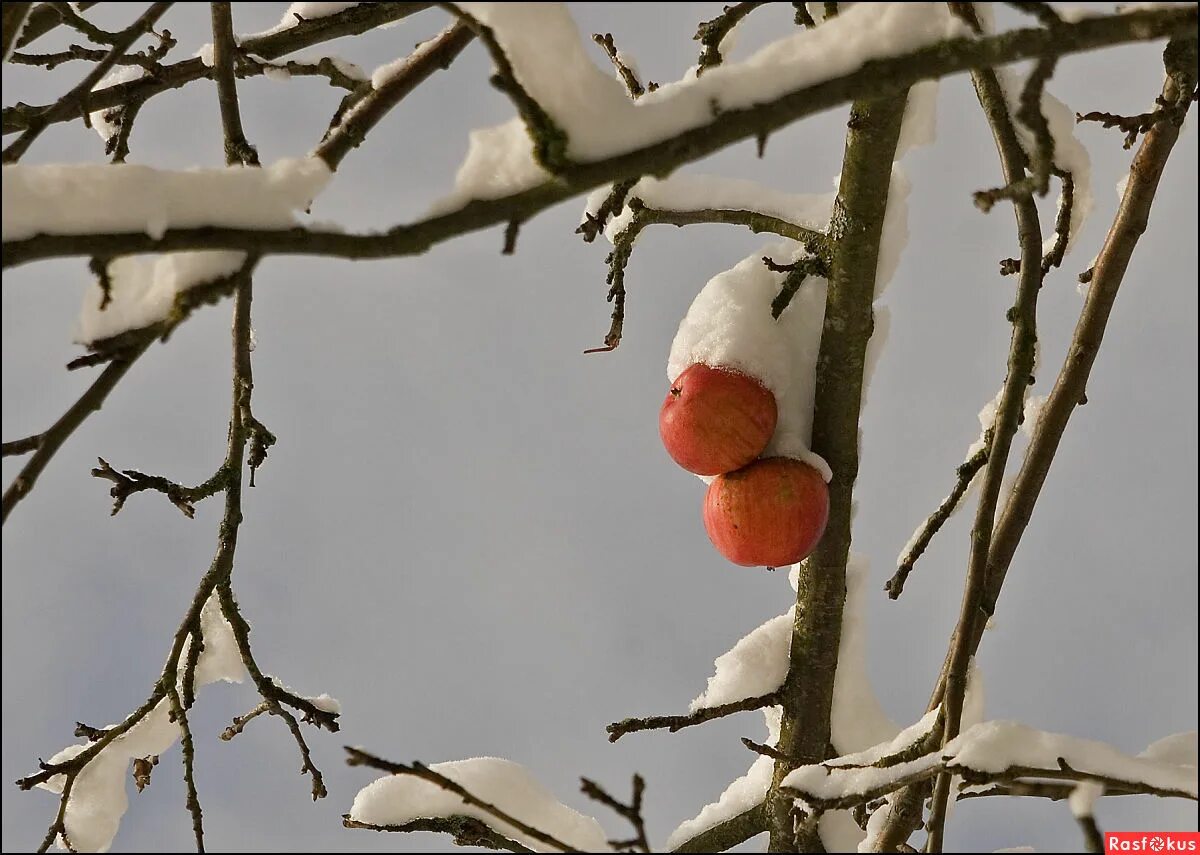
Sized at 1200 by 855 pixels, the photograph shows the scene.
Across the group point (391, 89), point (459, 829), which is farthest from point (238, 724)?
point (391, 89)

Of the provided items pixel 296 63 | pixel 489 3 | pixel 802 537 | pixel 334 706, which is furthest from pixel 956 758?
pixel 296 63

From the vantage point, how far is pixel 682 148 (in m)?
0.94

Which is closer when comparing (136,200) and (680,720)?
(136,200)

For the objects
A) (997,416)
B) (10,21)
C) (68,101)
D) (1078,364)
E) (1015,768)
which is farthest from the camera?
(1078,364)

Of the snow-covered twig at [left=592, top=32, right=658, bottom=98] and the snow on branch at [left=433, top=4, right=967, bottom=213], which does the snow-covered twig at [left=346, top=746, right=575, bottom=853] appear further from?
the snow-covered twig at [left=592, top=32, right=658, bottom=98]

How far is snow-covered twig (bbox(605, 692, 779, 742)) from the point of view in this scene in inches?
71.1

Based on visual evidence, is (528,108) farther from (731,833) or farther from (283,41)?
(731,833)

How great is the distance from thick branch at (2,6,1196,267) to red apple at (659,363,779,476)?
94 cm

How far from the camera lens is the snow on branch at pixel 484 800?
166cm

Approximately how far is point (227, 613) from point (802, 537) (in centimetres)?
110

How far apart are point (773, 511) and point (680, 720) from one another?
44 cm

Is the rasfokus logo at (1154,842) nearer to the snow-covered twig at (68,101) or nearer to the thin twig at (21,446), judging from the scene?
the thin twig at (21,446)

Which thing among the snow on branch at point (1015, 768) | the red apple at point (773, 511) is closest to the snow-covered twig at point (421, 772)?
the snow on branch at point (1015, 768)

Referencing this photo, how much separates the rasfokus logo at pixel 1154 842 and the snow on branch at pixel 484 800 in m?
0.90
